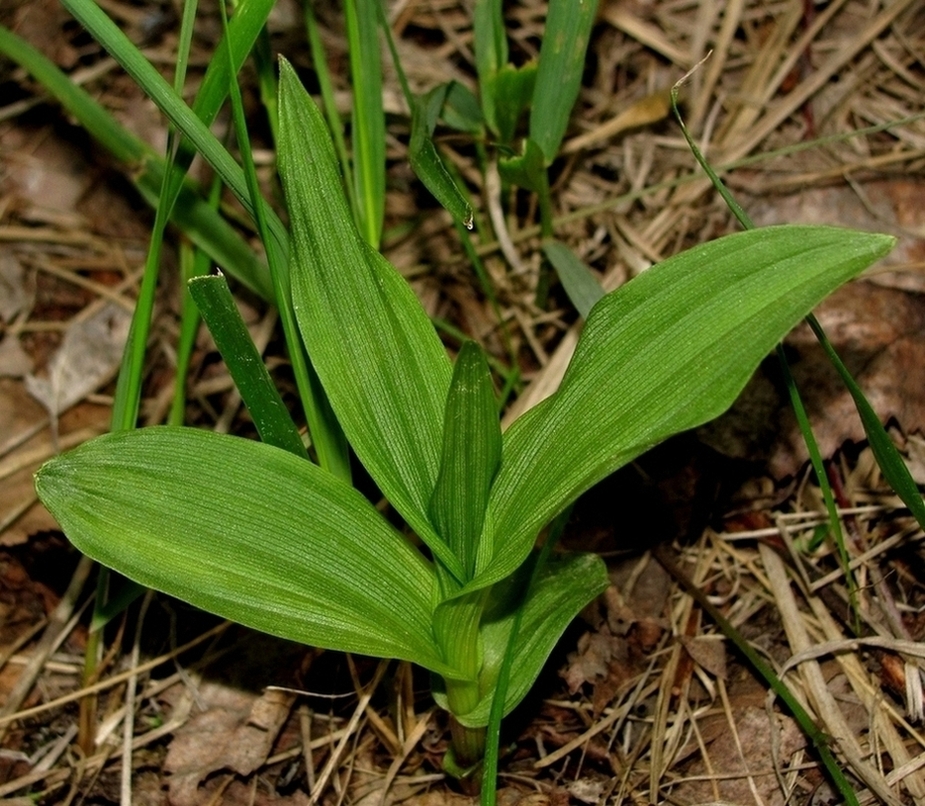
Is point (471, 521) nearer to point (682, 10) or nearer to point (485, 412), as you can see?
point (485, 412)

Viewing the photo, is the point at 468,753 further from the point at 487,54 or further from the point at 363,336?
the point at 487,54

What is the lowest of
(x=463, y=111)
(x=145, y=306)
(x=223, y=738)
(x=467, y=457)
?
(x=223, y=738)

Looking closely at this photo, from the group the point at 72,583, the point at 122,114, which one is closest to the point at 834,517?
the point at 72,583

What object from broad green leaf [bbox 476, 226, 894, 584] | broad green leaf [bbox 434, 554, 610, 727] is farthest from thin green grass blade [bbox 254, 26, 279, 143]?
broad green leaf [bbox 434, 554, 610, 727]

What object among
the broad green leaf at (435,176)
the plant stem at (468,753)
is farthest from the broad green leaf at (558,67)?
the plant stem at (468,753)

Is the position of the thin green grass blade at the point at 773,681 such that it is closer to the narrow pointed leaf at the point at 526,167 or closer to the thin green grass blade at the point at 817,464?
the thin green grass blade at the point at 817,464

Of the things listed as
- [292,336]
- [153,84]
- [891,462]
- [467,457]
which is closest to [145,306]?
[292,336]

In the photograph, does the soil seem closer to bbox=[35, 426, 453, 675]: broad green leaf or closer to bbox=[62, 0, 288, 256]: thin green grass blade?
bbox=[35, 426, 453, 675]: broad green leaf
